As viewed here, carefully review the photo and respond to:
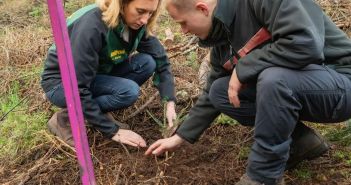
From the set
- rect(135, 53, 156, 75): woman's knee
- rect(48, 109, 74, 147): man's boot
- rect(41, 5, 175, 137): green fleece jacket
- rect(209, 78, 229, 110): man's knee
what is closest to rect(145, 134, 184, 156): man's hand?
rect(209, 78, 229, 110): man's knee

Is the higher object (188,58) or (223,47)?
(223,47)

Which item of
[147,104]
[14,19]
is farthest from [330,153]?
[14,19]

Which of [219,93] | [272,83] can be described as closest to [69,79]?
[272,83]

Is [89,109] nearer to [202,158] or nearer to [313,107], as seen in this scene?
[202,158]

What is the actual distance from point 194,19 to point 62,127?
1200mm

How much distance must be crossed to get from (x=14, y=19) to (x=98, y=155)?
3.97m

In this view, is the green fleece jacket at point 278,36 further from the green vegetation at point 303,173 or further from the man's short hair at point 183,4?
the green vegetation at point 303,173

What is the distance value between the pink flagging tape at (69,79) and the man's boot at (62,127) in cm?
100

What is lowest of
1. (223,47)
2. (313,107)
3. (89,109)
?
(89,109)

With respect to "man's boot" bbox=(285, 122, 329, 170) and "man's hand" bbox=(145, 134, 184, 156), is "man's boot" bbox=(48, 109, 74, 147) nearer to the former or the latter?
"man's hand" bbox=(145, 134, 184, 156)

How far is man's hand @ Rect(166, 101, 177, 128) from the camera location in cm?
269

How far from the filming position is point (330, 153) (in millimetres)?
2418

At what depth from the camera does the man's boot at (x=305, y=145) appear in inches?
87.3

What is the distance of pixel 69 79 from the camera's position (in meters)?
1.58
